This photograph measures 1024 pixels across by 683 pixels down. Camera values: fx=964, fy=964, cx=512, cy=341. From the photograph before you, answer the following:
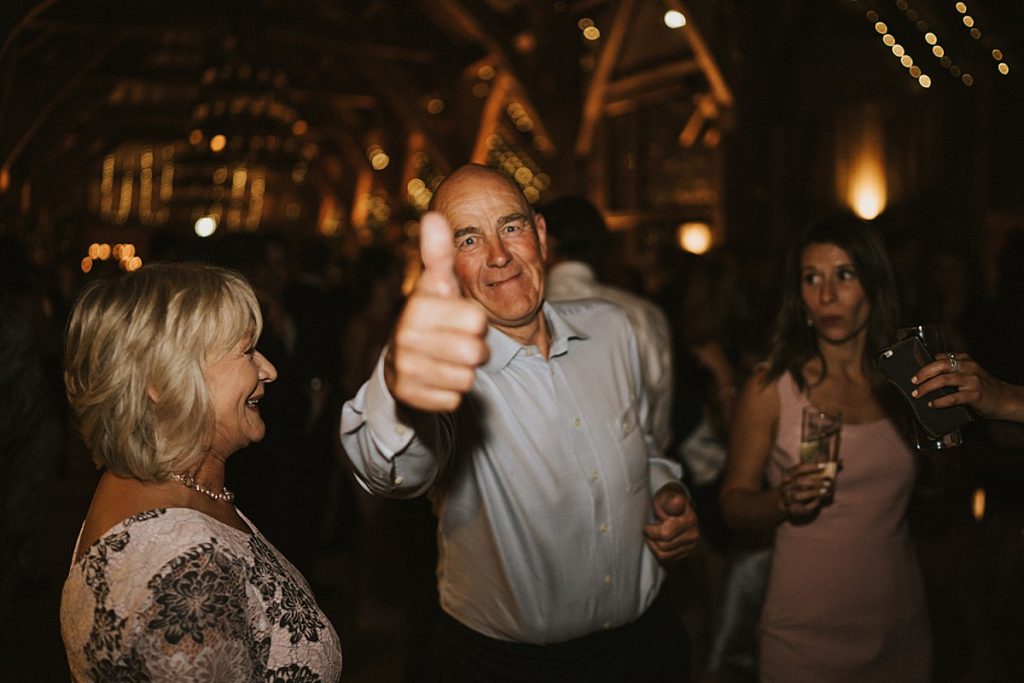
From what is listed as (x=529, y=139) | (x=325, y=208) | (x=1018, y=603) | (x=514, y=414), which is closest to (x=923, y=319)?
(x=1018, y=603)

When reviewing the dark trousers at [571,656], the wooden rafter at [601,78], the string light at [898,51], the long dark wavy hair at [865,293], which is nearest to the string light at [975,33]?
the string light at [898,51]

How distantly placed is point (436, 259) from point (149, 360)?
1.97 ft

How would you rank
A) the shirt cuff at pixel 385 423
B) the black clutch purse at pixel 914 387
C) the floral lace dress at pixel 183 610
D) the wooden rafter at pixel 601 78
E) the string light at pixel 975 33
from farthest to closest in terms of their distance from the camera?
1. the wooden rafter at pixel 601 78
2. the string light at pixel 975 33
3. the black clutch purse at pixel 914 387
4. the shirt cuff at pixel 385 423
5. the floral lace dress at pixel 183 610

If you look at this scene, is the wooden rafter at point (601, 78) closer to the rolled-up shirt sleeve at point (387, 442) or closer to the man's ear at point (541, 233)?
the man's ear at point (541, 233)

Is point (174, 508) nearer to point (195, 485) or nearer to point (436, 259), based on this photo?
point (195, 485)

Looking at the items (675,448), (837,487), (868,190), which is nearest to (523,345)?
(837,487)

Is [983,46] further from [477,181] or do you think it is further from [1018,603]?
[477,181]

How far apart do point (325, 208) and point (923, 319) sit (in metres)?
26.3

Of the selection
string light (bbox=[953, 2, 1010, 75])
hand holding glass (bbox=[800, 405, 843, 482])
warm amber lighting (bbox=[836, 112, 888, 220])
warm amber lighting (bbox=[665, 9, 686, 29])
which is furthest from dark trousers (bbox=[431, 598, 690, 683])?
warm amber lighting (bbox=[665, 9, 686, 29])

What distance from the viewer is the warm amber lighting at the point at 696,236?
11.7 m

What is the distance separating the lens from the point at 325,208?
29.7 metres

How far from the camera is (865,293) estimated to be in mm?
2428

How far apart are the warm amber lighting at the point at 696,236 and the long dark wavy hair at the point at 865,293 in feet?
30.2

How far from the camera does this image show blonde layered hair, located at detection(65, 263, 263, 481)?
148 centimetres
